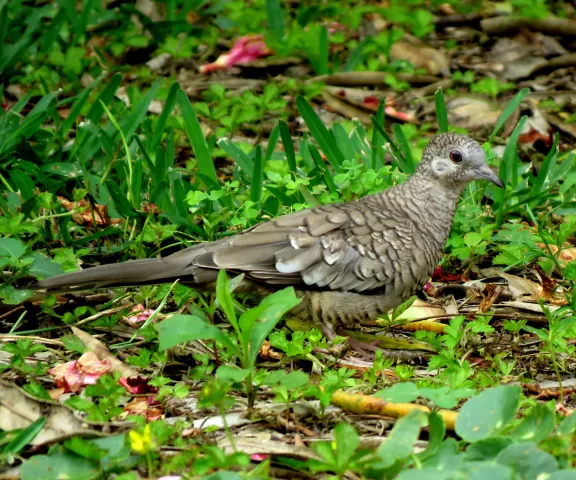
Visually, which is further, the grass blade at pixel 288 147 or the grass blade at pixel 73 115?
the grass blade at pixel 73 115

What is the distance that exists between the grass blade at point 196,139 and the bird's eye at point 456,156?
151 centimetres

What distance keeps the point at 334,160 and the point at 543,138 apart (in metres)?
1.84

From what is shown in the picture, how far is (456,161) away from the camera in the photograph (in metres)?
4.77

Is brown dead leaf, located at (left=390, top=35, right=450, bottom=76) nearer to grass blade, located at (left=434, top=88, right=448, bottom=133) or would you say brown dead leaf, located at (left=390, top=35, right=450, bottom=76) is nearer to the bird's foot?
grass blade, located at (left=434, top=88, right=448, bottom=133)

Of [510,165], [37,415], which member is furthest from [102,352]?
[510,165]

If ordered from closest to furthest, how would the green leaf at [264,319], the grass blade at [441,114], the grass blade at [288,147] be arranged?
the green leaf at [264,319]
the grass blade at [288,147]
the grass blade at [441,114]

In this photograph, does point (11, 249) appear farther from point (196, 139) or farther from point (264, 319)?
point (196, 139)

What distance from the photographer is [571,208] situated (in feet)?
17.9

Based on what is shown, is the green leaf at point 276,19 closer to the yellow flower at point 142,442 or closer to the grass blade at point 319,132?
the grass blade at point 319,132

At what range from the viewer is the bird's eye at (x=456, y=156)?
4.75 m

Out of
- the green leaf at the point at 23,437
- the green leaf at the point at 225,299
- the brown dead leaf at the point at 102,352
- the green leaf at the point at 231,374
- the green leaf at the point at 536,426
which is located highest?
the green leaf at the point at 225,299

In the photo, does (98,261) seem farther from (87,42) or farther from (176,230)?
(87,42)

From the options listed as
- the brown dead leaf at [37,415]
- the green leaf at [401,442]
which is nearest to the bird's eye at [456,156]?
the green leaf at [401,442]

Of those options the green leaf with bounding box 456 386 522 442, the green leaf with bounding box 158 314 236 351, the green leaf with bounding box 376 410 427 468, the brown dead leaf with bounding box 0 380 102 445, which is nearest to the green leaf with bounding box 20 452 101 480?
the brown dead leaf with bounding box 0 380 102 445
